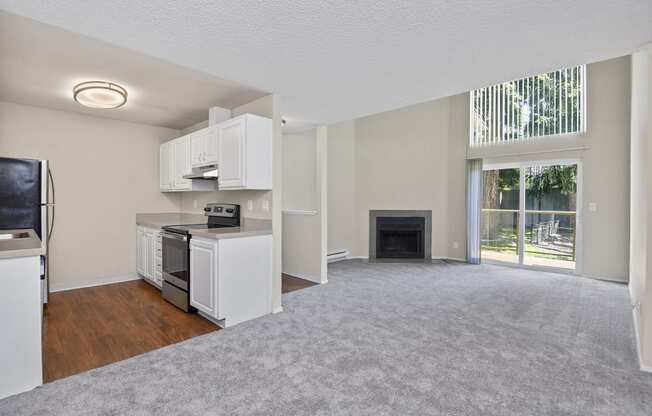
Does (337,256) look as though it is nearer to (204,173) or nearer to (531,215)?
(204,173)

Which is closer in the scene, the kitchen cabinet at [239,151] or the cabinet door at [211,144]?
the kitchen cabinet at [239,151]

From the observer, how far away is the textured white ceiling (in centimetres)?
183

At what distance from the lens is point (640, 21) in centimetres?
194

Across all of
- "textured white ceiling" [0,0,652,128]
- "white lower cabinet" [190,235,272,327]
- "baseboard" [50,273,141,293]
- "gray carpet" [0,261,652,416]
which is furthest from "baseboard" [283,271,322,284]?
"textured white ceiling" [0,0,652,128]

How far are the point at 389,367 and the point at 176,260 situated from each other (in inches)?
99.9

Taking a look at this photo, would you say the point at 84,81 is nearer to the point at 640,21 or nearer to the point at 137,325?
the point at 137,325

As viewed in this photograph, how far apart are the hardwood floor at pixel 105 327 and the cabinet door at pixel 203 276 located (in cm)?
19

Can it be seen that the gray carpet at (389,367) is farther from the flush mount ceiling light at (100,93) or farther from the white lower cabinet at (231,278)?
the flush mount ceiling light at (100,93)

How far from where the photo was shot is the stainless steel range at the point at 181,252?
3.32 meters

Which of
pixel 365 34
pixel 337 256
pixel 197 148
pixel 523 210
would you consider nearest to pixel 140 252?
pixel 197 148

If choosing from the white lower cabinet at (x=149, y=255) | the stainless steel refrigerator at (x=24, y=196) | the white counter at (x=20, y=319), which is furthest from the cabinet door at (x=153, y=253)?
the white counter at (x=20, y=319)

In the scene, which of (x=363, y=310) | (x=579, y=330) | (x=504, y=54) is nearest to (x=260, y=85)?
(x=504, y=54)

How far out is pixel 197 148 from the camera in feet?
12.8

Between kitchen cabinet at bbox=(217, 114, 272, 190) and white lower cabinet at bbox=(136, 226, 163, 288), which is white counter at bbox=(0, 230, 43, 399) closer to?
kitchen cabinet at bbox=(217, 114, 272, 190)
